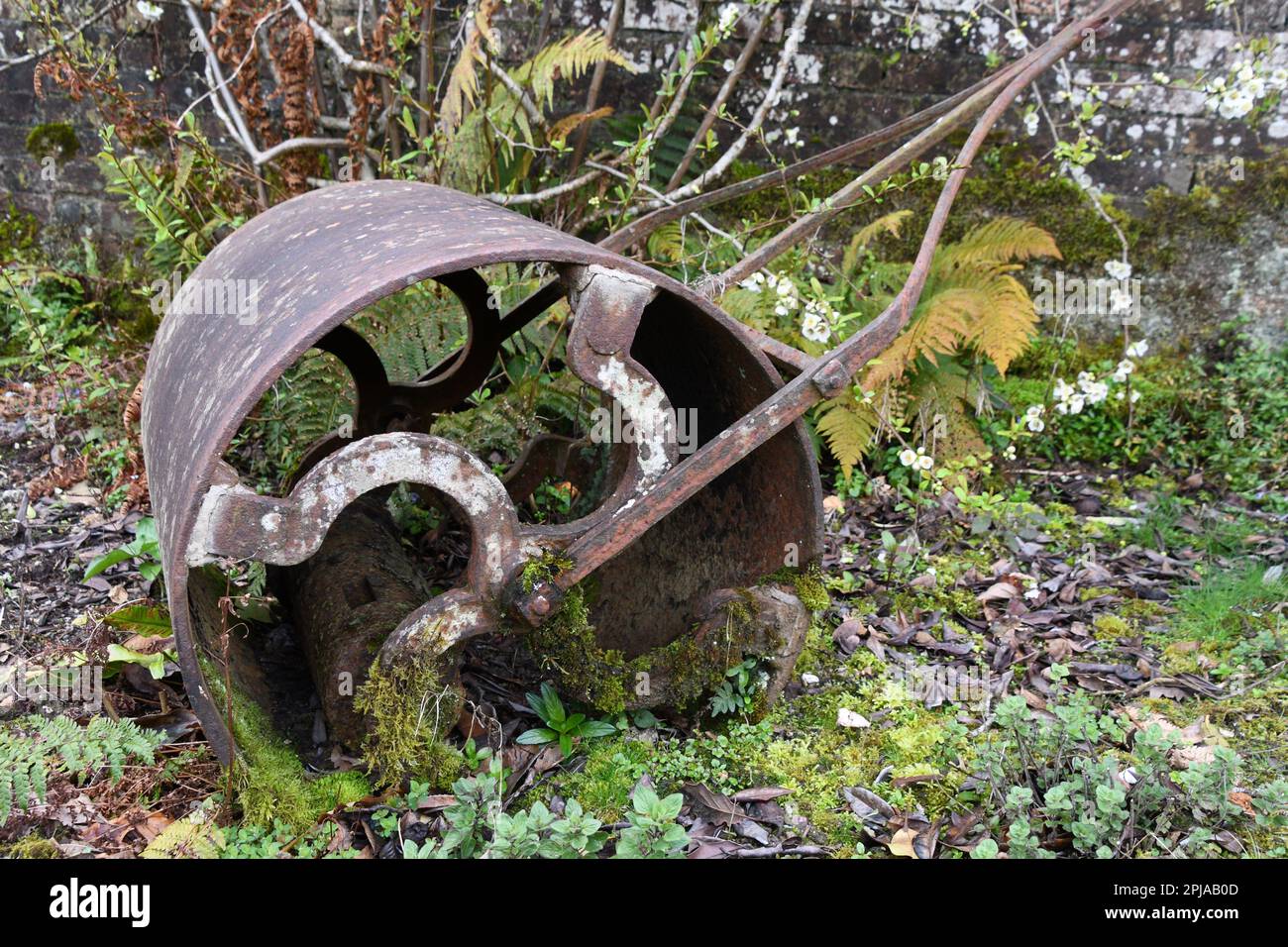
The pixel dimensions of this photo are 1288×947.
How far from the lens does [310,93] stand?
15.1 feet

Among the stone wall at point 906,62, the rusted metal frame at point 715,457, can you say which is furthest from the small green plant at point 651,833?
the stone wall at point 906,62

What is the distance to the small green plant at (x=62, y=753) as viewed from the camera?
2340 mm

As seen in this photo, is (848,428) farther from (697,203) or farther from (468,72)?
(468,72)

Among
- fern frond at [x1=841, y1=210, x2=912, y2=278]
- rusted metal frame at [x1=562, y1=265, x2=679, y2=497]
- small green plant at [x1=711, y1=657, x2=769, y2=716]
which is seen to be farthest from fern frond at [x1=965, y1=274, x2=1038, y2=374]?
rusted metal frame at [x1=562, y1=265, x2=679, y2=497]

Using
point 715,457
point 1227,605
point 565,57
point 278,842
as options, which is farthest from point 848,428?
point 278,842

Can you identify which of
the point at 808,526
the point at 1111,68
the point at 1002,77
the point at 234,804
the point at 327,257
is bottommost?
the point at 234,804

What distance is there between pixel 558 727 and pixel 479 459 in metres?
0.81

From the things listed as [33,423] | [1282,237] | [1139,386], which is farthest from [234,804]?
[1282,237]

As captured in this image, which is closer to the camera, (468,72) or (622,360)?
(622,360)

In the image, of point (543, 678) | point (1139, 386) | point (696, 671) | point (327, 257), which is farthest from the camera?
point (1139, 386)

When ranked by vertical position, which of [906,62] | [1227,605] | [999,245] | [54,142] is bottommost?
[1227,605]

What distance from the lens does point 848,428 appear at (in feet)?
13.8

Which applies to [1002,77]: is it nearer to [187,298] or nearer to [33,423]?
[187,298]

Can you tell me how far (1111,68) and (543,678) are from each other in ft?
13.1
